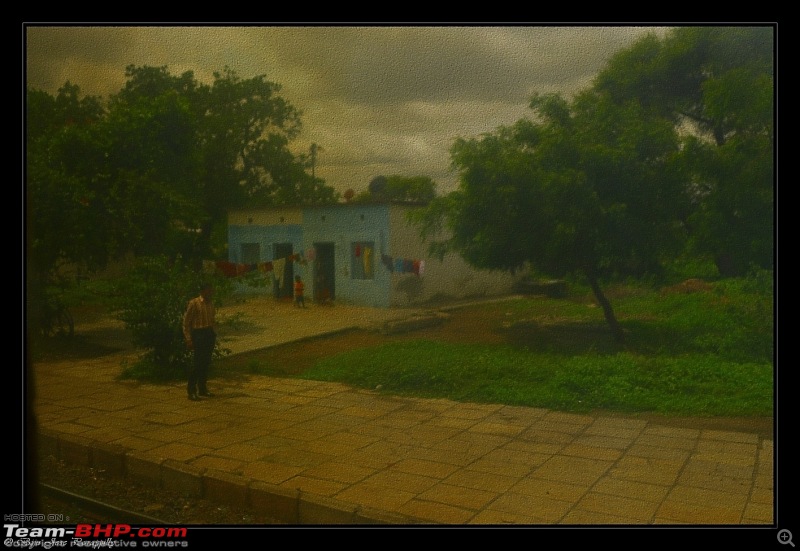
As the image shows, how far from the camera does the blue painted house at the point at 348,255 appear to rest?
37.6 feet

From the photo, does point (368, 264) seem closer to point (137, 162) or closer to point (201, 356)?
point (137, 162)

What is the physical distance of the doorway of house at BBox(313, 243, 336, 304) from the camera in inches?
476

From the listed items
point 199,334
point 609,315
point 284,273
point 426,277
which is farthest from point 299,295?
point 609,315

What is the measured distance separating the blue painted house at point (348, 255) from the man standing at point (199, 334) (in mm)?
3693

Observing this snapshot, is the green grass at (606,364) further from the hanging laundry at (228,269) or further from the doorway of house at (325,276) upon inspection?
the doorway of house at (325,276)

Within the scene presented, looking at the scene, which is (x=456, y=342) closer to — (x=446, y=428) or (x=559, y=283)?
(x=446, y=428)

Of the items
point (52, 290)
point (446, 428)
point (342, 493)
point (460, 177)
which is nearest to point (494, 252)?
point (460, 177)

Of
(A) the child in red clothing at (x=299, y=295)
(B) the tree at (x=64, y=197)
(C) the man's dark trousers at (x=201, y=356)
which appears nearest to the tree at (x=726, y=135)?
(C) the man's dark trousers at (x=201, y=356)

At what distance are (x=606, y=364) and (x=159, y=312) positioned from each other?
538cm

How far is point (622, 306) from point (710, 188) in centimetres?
305

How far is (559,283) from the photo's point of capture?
570 inches

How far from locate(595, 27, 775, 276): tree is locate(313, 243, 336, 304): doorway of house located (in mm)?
5418

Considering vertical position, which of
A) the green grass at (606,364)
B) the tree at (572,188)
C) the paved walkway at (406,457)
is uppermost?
the tree at (572,188)

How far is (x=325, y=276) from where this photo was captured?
12.2 meters
